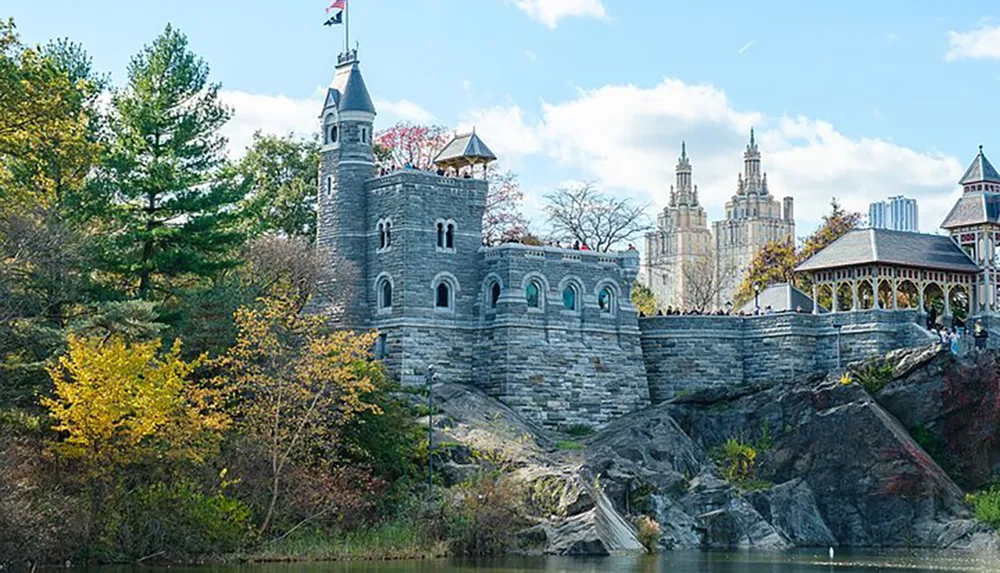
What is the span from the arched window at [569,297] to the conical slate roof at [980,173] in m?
17.4

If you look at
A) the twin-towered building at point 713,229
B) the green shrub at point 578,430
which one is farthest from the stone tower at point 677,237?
the green shrub at point 578,430

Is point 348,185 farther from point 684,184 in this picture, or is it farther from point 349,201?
point 684,184

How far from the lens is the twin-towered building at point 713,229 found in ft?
505

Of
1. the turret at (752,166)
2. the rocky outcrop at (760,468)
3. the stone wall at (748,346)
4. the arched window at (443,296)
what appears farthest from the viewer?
the turret at (752,166)

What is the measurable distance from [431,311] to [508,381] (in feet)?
11.8

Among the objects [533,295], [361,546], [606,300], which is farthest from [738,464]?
[361,546]

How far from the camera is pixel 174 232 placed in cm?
4850

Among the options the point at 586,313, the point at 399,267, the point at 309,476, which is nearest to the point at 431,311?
the point at 399,267

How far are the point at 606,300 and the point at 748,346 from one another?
5.85 metres

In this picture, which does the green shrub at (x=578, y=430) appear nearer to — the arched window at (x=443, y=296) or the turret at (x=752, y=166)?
the arched window at (x=443, y=296)

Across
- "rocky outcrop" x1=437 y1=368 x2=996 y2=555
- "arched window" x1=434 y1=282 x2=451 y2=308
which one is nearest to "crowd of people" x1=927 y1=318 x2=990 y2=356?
"rocky outcrop" x1=437 y1=368 x2=996 y2=555

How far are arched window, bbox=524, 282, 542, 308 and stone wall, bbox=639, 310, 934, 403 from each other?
537 cm

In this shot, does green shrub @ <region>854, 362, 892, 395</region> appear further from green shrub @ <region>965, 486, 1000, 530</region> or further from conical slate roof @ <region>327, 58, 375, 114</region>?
conical slate roof @ <region>327, 58, 375, 114</region>

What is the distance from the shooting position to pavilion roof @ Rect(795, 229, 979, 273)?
192 feet
